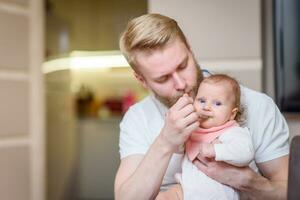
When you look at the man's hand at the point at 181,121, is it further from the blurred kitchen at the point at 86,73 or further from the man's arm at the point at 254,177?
the blurred kitchen at the point at 86,73

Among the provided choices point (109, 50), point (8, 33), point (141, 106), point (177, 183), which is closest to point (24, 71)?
point (8, 33)

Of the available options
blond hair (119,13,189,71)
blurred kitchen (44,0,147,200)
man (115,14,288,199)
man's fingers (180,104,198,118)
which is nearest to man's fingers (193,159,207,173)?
man (115,14,288,199)

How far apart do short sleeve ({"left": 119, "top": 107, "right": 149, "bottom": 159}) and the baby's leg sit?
0.12 m

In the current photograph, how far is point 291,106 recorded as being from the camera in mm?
942

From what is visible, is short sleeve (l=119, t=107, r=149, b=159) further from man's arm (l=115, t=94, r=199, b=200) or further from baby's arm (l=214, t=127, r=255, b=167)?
baby's arm (l=214, t=127, r=255, b=167)

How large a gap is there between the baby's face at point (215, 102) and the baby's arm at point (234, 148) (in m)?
0.03

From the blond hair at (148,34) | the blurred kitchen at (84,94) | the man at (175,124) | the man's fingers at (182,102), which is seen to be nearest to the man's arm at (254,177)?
the man at (175,124)

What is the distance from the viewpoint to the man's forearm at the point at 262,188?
2.58 feet

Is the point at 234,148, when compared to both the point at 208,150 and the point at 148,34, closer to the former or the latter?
the point at 208,150

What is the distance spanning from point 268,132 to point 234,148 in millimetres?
154

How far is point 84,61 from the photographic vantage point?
297 centimetres

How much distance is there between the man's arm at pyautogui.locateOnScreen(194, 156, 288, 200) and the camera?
2.50 feet

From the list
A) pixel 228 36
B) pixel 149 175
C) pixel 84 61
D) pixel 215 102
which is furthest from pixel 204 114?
pixel 84 61

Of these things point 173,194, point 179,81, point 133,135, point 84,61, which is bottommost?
point 173,194
